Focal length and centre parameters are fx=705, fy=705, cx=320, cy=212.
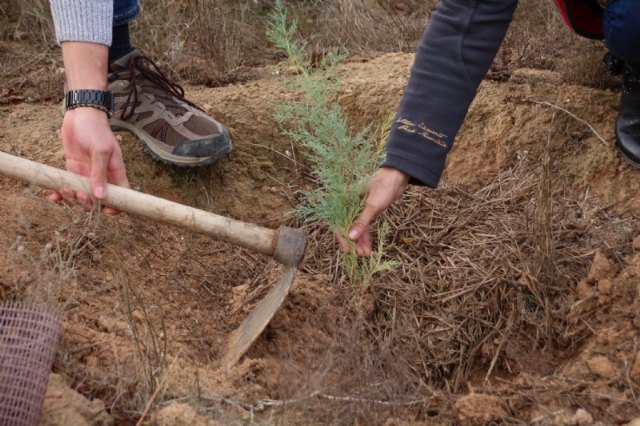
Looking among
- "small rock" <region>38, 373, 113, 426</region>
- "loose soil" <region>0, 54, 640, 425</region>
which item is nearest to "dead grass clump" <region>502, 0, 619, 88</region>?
"loose soil" <region>0, 54, 640, 425</region>

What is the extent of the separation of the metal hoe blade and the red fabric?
1.53 m

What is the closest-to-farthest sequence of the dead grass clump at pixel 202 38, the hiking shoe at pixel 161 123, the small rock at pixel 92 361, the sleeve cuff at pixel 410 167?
the small rock at pixel 92 361
the sleeve cuff at pixel 410 167
the hiking shoe at pixel 161 123
the dead grass clump at pixel 202 38

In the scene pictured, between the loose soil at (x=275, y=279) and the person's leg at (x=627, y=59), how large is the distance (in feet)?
0.28

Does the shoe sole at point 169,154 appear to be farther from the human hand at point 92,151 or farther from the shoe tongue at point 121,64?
the human hand at point 92,151

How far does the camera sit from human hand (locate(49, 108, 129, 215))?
6.97 feet

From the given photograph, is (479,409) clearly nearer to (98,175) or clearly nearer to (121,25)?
(98,175)

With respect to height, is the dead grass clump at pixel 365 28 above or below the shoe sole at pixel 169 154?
above

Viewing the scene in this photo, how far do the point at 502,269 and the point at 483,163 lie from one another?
656 mm

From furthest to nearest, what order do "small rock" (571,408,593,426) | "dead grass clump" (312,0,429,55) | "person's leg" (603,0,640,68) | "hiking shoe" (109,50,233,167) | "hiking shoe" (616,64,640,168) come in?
1. "dead grass clump" (312,0,429,55)
2. "hiking shoe" (109,50,233,167)
3. "hiking shoe" (616,64,640,168)
4. "person's leg" (603,0,640,68)
5. "small rock" (571,408,593,426)

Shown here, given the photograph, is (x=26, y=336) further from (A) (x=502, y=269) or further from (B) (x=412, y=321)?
(A) (x=502, y=269)

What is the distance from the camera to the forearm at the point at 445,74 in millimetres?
2100

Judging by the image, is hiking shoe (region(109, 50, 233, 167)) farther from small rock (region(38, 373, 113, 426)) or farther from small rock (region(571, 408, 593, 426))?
small rock (region(571, 408, 593, 426))

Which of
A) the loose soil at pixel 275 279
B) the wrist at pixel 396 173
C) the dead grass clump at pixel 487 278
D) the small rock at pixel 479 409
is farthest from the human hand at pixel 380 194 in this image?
the small rock at pixel 479 409

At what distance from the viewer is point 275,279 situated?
2.61m
